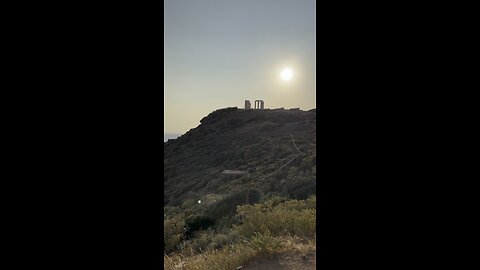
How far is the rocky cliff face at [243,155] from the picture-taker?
11242 millimetres

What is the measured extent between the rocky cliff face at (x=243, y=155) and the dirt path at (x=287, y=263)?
4209 millimetres

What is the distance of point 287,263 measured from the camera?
4.10 metres

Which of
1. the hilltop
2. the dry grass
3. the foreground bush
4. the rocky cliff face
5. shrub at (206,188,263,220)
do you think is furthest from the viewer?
the rocky cliff face

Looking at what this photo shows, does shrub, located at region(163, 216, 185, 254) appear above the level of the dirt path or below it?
below

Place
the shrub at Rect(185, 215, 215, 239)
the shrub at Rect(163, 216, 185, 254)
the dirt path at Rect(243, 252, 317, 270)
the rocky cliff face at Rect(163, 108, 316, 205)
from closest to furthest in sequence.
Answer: the dirt path at Rect(243, 252, 317, 270) → the shrub at Rect(163, 216, 185, 254) → the shrub at Rect(185, 215, 215, 239) → the rocky cliff face at Rect(163, 108, 316, 205)

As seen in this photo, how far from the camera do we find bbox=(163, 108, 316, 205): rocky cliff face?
1124 cm

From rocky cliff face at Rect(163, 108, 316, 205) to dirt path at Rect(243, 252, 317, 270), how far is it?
421 centimetres

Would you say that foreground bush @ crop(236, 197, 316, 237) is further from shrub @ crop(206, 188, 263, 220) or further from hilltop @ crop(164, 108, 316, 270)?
shrub @ crop(206, 188, 263, 220)

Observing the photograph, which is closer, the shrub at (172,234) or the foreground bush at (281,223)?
the foreground bush at (281,223)

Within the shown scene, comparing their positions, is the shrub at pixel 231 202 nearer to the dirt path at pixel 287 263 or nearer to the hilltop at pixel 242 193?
the hilltop at pixel 242 193

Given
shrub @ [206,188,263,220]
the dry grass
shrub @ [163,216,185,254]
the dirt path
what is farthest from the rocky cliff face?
the dirt path

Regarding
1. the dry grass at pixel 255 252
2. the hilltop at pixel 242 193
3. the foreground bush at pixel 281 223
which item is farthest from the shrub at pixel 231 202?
the dry grass at pixel 255 252
